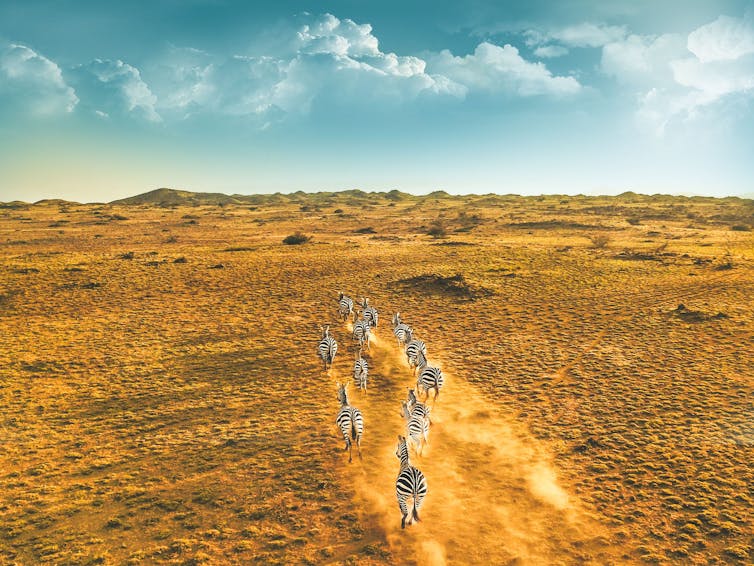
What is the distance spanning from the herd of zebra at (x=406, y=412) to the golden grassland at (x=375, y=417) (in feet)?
1.86

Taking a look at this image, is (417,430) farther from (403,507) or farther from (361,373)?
(361,373)

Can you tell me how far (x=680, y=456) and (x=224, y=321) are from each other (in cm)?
2422

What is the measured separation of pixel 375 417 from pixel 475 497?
5.52 m

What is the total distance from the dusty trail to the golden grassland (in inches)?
2.6

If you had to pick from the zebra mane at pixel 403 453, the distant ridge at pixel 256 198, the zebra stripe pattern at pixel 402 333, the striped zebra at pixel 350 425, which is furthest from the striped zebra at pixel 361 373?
the distant ridge at pixel 256 198

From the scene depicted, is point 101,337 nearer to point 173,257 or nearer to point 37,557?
point 37,557

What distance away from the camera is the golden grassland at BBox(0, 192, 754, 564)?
448 inches

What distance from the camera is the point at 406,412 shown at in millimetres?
15508

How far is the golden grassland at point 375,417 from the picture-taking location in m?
11.4

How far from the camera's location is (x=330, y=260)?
46406mm

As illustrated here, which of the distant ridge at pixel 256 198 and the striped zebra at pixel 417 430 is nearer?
the striped zebra at pixel 417 430

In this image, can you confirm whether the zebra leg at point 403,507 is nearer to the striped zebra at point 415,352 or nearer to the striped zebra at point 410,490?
the striped zebra at point 410,490

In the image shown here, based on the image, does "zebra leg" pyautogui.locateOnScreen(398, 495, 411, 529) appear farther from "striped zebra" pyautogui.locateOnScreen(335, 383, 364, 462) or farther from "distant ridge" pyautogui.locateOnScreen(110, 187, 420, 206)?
"distant ridge" pyautogui.locateOnScreen(110, 187, 420, 206)

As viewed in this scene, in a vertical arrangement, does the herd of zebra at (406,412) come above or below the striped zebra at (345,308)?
below
